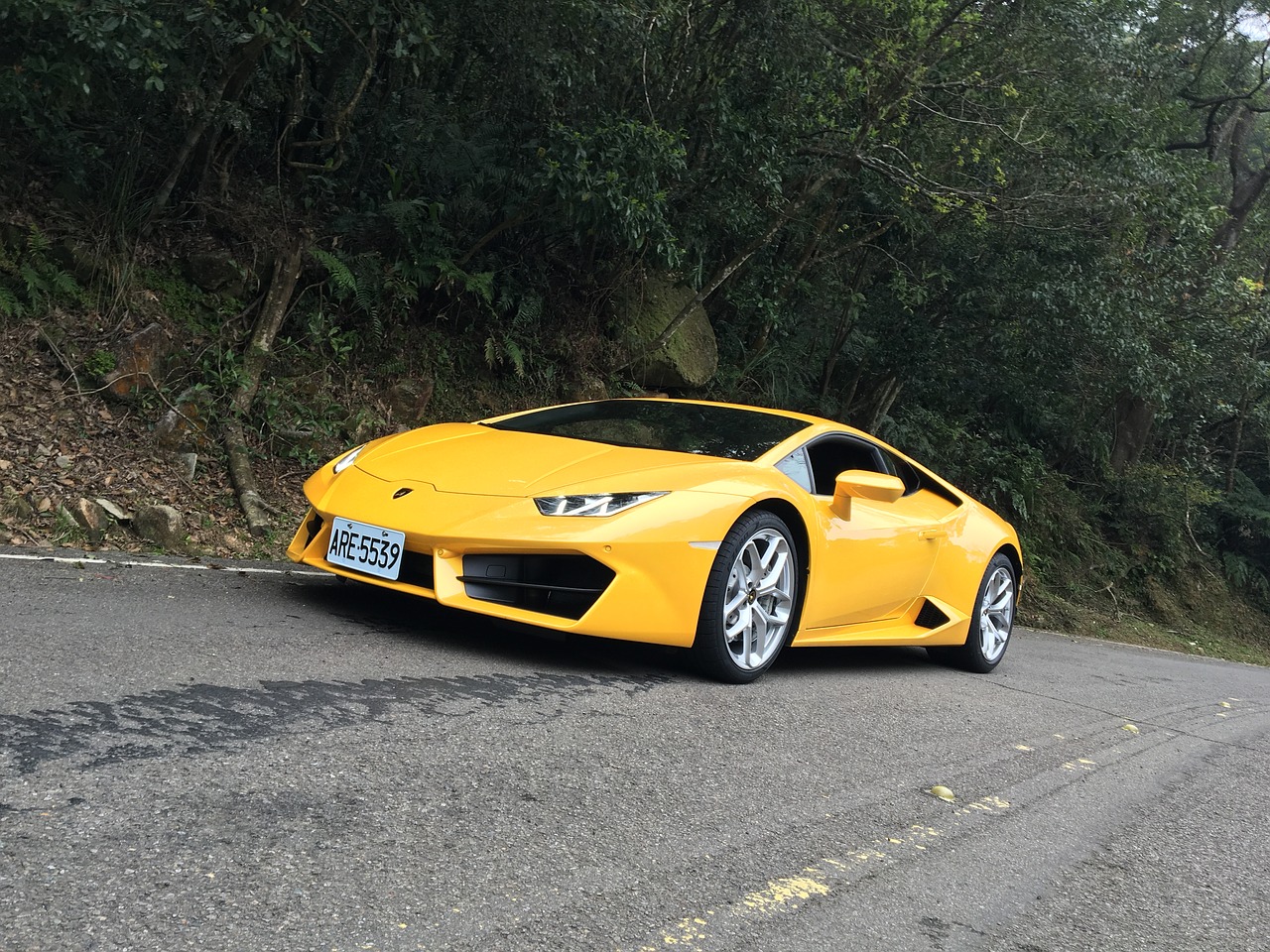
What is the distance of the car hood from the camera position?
4.33 metres

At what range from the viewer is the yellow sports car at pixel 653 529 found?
4090mm

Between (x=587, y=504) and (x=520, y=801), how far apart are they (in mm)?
1701

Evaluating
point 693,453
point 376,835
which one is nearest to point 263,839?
point 376,835

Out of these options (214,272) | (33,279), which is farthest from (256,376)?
(33,279)

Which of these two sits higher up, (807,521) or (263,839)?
(807,521)

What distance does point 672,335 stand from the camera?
1179cm

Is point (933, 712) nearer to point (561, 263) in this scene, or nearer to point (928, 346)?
point (561, 263)

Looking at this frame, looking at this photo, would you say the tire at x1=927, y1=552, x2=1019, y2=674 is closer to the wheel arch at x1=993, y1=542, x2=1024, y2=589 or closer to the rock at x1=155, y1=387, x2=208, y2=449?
the wheel arch at x1=993, y1=542, x2=1024, y2=589

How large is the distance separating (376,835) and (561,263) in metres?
9.11

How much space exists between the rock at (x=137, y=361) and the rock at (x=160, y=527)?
4.71 feet

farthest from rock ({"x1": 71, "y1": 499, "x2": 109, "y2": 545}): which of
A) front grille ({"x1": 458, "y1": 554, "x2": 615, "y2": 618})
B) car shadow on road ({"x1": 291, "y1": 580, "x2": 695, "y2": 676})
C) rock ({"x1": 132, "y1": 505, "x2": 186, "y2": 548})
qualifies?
front grille ({"x1": 458, "y1": 554, "x2": 615, "y2": 618})

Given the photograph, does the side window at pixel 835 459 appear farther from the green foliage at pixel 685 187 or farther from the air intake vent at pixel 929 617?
the green foliage at pixel 685 187

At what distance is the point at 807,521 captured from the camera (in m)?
4.88

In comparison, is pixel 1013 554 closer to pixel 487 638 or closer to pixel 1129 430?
pixel 487 638
